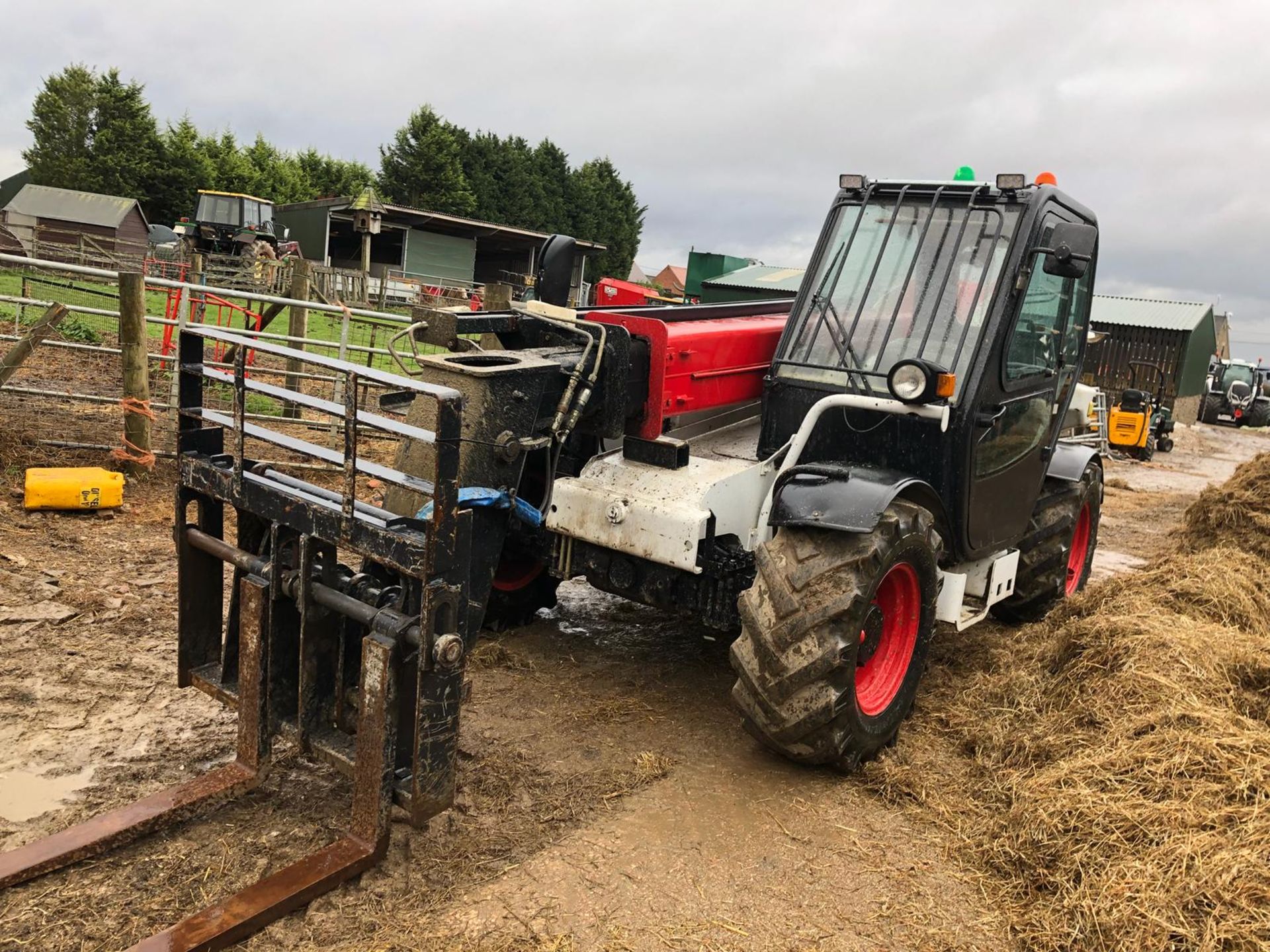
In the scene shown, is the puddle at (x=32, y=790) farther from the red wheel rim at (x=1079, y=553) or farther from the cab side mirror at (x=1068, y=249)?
the red wheel rim at (x=1079, y=553)

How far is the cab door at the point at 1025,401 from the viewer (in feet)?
15.1

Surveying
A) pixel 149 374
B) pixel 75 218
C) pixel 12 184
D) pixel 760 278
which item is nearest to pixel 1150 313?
pixel 760 278

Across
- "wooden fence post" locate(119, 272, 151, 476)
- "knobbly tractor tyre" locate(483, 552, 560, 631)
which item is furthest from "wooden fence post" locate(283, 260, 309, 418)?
"knobbly tractor tyre" locate(483, 552, 560, 631)

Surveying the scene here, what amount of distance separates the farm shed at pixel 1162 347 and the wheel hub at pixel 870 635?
25037 mm

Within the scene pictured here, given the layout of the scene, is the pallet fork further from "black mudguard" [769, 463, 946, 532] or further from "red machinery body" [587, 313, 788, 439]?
"red machinery body" [587, 313, 788, 439]

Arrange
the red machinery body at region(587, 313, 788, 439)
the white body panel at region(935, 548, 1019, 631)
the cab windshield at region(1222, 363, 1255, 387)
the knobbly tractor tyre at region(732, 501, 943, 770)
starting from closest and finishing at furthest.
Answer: the knobbly tractor tyre at region(732, 501, 943, 770) < the red machinery body at region(587, 313, 788, 439) < the white body panel at region(935, 548, 1019, 631) < the cab windshield at region(1222, 363, 1255, 387)

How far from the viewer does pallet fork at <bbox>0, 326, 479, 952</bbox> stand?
300cm

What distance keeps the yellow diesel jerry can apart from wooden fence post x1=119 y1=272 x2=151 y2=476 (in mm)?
692

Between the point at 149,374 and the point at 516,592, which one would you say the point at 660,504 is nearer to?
the point at 516,592

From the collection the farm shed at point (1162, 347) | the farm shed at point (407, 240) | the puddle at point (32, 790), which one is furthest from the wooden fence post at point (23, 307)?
the farm shed at point (1162, 347)

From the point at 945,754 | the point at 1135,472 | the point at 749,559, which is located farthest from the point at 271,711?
the point at 1135,472

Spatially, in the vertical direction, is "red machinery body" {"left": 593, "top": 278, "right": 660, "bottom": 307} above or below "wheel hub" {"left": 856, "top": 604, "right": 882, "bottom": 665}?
above

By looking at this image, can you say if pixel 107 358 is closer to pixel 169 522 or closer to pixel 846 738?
pixel 169 522

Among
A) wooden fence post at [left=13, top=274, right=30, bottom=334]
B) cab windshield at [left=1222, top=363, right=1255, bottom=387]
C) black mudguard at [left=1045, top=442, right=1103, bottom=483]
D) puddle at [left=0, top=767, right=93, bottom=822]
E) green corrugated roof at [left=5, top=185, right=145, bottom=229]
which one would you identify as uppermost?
green corrugated roof at [left=5, top=185, right=145, bottom=229]
